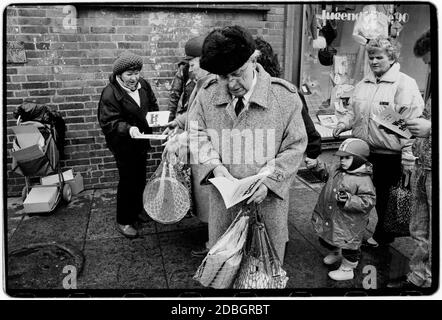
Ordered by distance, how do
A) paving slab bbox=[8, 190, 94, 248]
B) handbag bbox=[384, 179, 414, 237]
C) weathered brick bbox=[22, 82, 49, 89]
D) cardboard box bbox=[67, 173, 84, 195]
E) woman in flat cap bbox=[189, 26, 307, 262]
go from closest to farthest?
woman in flat cap bbox=[189, 26, 307, 262] → handbag bbox=[384, 179, 414, 237] → paving slab bbox=[8, 190, 94, 248] → weathered brick bbox=[22, 82, 49, 89] → cardboard box bbox=[67, 173, 84, 195]

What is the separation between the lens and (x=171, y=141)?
293cm

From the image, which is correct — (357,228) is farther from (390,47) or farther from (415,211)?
(390,47)

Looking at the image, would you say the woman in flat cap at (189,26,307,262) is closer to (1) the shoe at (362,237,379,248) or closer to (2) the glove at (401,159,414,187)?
(2) the glove at (401,159,414,187)

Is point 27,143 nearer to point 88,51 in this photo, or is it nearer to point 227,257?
point 88,51

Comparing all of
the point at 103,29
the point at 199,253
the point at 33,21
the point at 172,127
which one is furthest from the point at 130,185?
the point at 33,21

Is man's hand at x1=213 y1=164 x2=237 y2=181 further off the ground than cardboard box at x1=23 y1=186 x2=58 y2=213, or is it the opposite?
man's hand at x1=213 y1=164 x2=237 y2=181

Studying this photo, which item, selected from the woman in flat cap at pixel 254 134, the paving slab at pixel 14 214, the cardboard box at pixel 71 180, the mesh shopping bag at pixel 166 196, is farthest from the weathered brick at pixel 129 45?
the woman in flat cap at pixel 254 134

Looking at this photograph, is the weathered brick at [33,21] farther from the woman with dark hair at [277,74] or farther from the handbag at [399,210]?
the handbag at [399,210]

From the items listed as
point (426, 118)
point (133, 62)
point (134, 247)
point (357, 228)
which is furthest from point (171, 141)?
point (426, 118)

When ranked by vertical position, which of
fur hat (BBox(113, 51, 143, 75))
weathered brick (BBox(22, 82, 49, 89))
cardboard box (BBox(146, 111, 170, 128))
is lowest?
cardboard box (BBox(146, 111, 170, 128))

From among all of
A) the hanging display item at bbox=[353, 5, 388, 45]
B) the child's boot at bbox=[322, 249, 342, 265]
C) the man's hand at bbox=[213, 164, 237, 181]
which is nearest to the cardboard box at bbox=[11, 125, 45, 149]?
the man's hand at bbox=[213, 164, 237, 181]

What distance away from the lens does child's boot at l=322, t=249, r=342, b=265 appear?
3.22 m

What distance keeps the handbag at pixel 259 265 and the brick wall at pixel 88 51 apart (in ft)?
9.53

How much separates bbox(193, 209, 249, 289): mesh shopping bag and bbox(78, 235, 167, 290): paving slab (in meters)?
0.92
